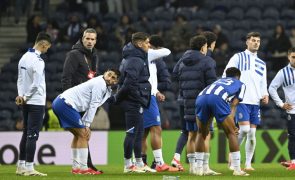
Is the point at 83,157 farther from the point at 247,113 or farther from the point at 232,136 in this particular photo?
the point at 247,113

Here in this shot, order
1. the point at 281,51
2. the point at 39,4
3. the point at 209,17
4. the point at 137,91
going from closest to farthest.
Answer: the point at 137,91 → the point at 281,51 → the point at 209,17 → the point at 39,4

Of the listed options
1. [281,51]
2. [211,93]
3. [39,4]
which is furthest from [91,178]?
[39,4]

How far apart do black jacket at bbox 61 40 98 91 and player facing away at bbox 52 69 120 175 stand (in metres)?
0.40

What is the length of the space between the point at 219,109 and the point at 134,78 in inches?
59.5

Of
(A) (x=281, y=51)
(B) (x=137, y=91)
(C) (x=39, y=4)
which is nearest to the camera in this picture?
(B) (x=137, y=91)

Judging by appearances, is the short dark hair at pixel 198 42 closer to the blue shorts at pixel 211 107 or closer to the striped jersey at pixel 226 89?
the striped jersey at pixel 226 89

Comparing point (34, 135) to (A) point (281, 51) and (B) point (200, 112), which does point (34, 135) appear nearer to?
(B) point (200, 112)

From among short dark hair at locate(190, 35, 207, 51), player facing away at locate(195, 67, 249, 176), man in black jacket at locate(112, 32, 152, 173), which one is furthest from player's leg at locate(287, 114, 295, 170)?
man in black jacket at locate(112, 32, 152, 173)

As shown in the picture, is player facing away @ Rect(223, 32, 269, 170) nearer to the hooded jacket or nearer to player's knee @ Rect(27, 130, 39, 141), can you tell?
the hooded jacket

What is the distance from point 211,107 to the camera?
15320 millimetres

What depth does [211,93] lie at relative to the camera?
15320mm

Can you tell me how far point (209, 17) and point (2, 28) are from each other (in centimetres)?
578

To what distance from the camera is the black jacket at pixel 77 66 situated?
53.5ft

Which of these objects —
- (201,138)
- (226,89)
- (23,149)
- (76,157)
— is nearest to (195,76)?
(226,89)
